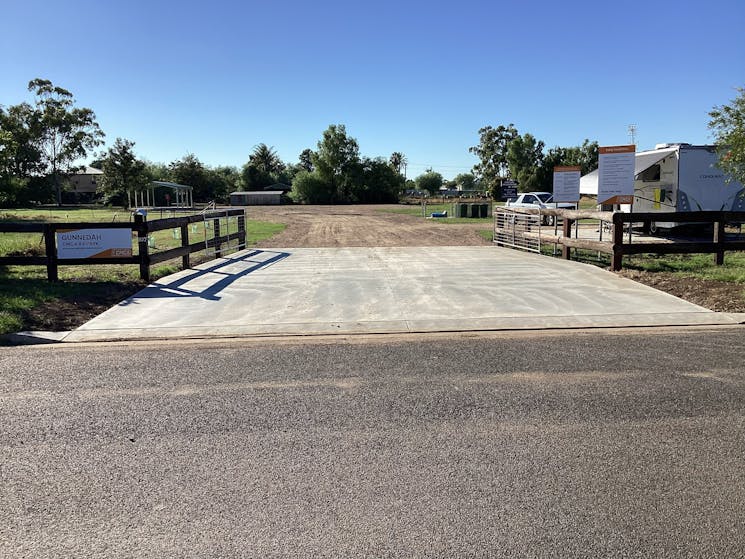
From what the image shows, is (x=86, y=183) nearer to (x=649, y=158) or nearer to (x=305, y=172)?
(x=305, y=172)

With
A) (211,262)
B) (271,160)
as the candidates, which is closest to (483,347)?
(211,262)

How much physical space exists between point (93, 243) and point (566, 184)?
49.2 feet

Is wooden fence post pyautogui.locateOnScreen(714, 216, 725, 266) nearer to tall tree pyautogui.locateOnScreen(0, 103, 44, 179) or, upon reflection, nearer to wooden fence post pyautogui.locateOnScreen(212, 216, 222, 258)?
wooden fence post pyautogui.locateOnScreen(212, 216, 222, 258)

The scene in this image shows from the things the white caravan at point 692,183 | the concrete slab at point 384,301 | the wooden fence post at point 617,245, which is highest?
the white caravan at point 692,183

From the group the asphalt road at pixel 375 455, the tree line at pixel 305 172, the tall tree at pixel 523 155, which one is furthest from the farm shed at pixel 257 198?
the asphalt road at pixel 375 455

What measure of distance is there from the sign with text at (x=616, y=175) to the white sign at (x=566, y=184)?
398cm

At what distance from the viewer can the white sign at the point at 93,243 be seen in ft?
37.3

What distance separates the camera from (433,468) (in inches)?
156

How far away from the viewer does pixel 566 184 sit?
2014cm

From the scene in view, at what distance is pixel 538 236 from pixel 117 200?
246 feet

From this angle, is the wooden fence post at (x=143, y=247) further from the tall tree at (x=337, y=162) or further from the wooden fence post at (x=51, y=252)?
the tall tree at (x=337, y=162)

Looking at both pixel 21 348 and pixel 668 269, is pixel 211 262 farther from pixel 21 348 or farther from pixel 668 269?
pixel 668 269

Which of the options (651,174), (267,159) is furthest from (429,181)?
(651,174)

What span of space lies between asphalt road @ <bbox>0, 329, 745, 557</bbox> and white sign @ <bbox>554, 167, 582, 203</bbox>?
14.3 metres
